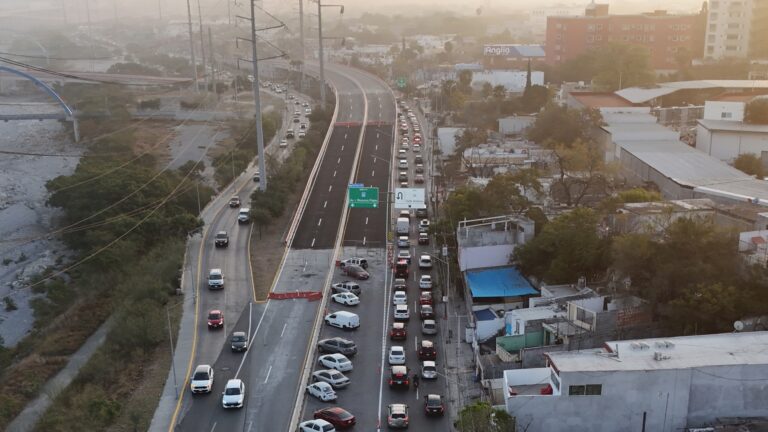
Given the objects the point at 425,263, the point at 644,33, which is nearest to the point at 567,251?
the point at 425,263

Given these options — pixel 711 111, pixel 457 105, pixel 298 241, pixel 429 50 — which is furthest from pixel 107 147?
pixel 429 50

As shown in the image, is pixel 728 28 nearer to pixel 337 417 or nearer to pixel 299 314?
pixel 299 314

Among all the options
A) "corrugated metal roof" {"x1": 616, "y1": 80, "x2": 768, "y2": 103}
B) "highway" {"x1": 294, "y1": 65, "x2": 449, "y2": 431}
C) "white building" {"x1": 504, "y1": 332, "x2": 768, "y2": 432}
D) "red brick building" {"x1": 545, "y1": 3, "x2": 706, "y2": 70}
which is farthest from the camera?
"red brick building" {"x1": 545, "y1": 3, "x2": 706, "y2": 70}

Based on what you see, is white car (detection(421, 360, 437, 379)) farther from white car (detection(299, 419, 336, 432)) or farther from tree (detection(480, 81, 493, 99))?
tree (detection(480, 81, 493, 99))

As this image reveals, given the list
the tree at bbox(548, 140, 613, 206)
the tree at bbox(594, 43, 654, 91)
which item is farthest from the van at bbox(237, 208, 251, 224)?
the tree at bbox(594, 43, 654, 91)

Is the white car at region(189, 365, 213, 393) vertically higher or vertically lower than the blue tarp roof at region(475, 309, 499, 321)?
lower
